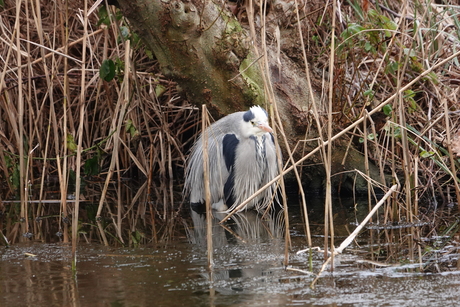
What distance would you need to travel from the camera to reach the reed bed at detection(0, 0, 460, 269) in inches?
149

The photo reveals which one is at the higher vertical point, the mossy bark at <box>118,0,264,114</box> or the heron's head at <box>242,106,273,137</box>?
the mossy bark at <box>118,0,264,114</box>

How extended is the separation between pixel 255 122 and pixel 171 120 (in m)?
1.67

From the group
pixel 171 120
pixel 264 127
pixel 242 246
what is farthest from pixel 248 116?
pixel 171 120

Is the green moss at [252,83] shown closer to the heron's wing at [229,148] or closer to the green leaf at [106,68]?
the heron's wing at [229,148]

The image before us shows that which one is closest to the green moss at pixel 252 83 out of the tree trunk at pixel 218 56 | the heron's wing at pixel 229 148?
the tree trunk at pixel 218 56

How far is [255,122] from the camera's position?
4.53m

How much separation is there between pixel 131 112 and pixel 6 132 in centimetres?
119

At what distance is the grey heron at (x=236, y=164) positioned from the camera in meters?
4.73

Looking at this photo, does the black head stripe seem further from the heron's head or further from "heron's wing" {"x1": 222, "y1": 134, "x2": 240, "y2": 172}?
"heron's wing" {"x1": 222, "y1": 134, "x2": 240, "y2": 172}

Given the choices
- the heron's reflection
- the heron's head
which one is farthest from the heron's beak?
the heron's reflection

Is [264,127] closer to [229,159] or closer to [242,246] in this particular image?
[229,159]

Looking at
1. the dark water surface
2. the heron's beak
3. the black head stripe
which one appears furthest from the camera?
the black head stripe

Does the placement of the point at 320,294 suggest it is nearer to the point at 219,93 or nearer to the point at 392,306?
the point at 392,306

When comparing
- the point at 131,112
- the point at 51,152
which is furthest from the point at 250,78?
the point at 51,152
